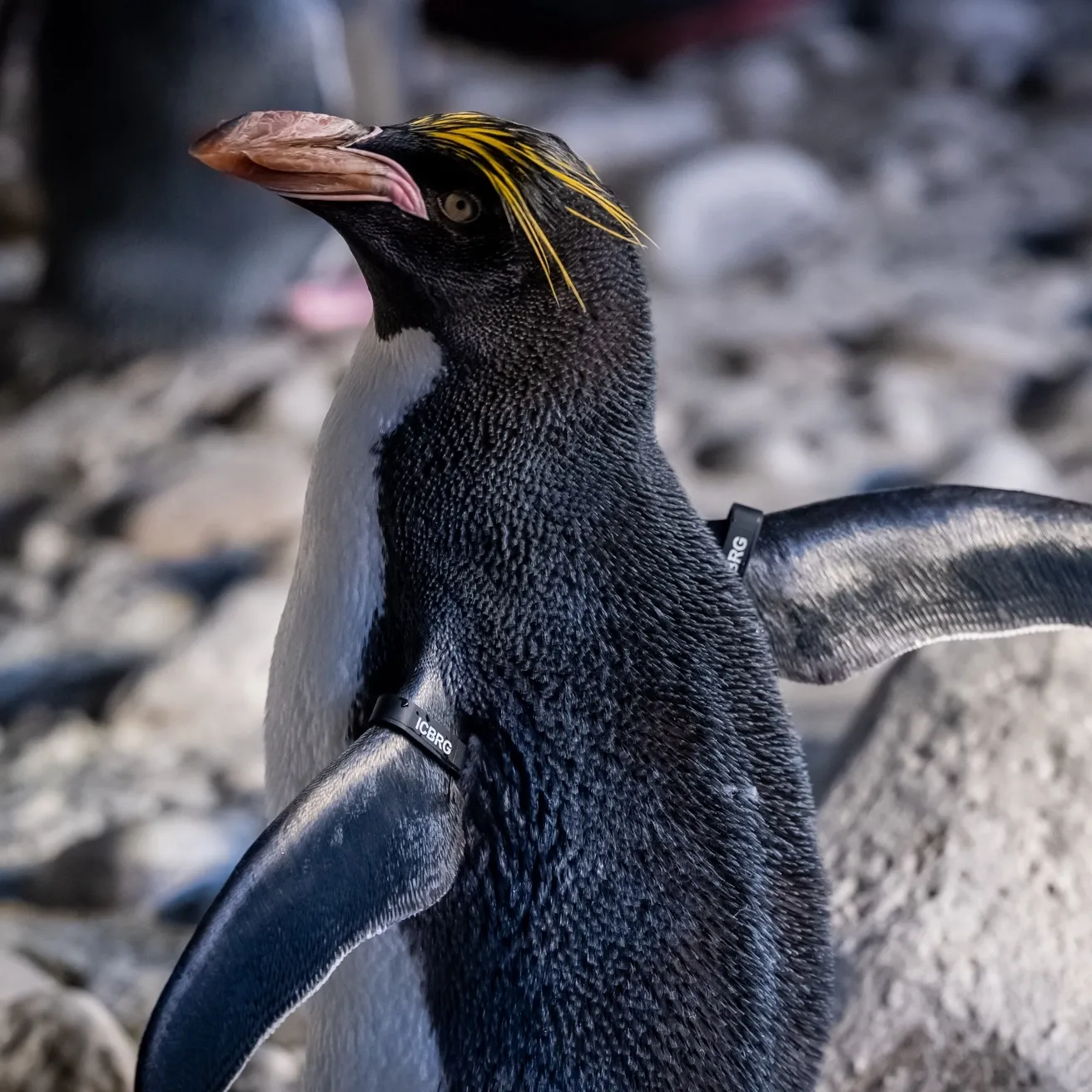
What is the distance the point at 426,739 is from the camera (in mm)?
771

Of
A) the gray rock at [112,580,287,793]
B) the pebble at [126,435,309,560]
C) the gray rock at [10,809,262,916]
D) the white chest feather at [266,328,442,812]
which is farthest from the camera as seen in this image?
the pebble at [126,435,309,560]

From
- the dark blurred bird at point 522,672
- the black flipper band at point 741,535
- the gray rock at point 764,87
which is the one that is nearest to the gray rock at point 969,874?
the dark blurred bird at point 522,672

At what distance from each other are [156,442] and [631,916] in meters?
1.76

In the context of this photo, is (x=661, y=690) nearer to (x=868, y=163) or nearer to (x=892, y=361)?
(x=892, y=361)

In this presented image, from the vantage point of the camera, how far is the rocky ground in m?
1.42

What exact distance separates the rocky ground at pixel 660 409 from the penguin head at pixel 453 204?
0.57 metres

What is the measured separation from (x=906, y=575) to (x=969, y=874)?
0.25m

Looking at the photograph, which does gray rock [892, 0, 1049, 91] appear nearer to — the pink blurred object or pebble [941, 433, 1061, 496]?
the pink blurred object

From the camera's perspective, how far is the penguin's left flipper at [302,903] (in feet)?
2.33

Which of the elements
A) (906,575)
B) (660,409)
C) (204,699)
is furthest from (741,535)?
(660,409)

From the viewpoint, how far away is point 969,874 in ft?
3.52

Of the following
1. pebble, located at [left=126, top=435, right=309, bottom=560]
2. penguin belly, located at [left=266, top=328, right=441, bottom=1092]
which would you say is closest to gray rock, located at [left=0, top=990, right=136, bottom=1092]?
penguin belly, located at [left=266, top=328, right=441, bottom=1092]

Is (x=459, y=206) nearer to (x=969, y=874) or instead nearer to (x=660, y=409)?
(x=969, y=874)

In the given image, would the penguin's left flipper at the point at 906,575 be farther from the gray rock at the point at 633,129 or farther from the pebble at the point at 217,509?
the gray rock at the point at 633,129
